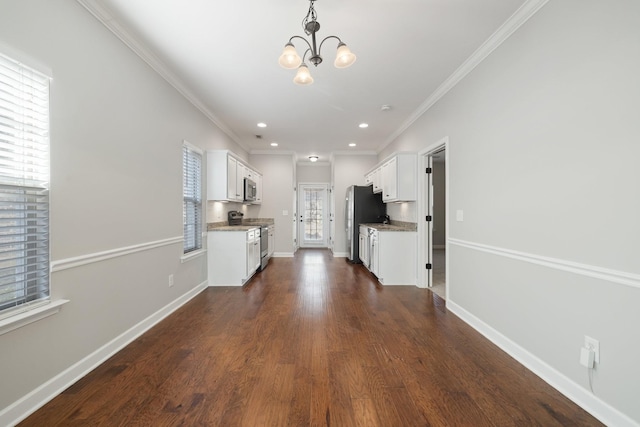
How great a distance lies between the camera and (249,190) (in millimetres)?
5598

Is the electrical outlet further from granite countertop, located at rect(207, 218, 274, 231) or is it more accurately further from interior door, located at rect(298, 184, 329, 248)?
interior door, located at rect(298, 184, 329, 248)

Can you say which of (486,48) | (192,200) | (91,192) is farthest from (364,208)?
(91,192)

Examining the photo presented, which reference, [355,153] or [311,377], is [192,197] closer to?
[311,377]

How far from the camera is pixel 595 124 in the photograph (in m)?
1.58

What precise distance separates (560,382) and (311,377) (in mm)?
1677

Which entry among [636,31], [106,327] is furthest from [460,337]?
[106,327]

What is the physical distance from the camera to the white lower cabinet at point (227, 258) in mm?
4258

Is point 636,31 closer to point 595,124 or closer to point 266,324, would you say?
point 595,124

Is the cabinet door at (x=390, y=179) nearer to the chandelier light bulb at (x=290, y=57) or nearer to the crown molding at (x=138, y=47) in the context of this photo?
the chandelier light bulb at (x=290, y=57)

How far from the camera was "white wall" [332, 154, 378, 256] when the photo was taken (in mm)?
7137

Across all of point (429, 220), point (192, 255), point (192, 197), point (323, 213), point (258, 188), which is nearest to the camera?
point (192, 255)

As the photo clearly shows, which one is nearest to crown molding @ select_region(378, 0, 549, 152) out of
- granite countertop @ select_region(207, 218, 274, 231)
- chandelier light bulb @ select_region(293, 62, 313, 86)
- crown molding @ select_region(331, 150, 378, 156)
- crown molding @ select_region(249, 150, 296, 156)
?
chandelier light bulb @ select_region(293, 62, 313, 86)

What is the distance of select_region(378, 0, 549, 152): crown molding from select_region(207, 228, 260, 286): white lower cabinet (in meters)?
3.45

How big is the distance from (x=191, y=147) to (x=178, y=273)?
1717 millimetres
